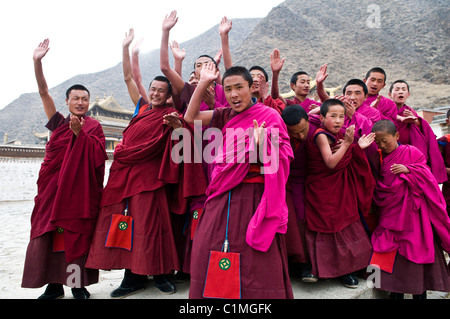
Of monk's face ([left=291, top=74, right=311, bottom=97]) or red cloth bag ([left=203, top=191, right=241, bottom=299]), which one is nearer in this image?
red cloth bag ([left=203, top=191, right=241, bottom=299])

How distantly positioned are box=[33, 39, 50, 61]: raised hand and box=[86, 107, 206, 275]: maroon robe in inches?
39.4

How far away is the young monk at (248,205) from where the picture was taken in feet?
5.65

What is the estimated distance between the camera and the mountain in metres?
37.4

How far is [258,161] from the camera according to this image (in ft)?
6.22

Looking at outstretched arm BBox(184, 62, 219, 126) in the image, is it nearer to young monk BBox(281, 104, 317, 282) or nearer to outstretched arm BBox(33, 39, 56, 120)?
young monk BBox(281, 104, 317, 282)

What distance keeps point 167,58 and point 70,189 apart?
1304 millimetres

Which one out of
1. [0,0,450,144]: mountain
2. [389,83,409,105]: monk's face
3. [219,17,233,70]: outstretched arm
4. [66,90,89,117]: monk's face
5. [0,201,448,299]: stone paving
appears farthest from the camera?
[0,0,450,144]: mountain

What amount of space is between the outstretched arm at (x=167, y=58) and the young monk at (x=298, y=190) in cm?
92

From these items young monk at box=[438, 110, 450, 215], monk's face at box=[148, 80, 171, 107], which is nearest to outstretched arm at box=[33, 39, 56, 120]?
monk's face at box=[148, 80, 171, 107]

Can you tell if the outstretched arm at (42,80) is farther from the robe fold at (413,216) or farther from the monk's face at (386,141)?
the robe fold at (413,216)

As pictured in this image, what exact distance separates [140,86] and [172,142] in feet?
3.24

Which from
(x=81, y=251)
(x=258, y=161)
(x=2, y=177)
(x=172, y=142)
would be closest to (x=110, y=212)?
(x=81, y=251)

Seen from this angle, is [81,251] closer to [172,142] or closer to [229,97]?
[172,142]

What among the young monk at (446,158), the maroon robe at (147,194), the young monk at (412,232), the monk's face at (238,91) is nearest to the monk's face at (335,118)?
the young monk at (412,232)
